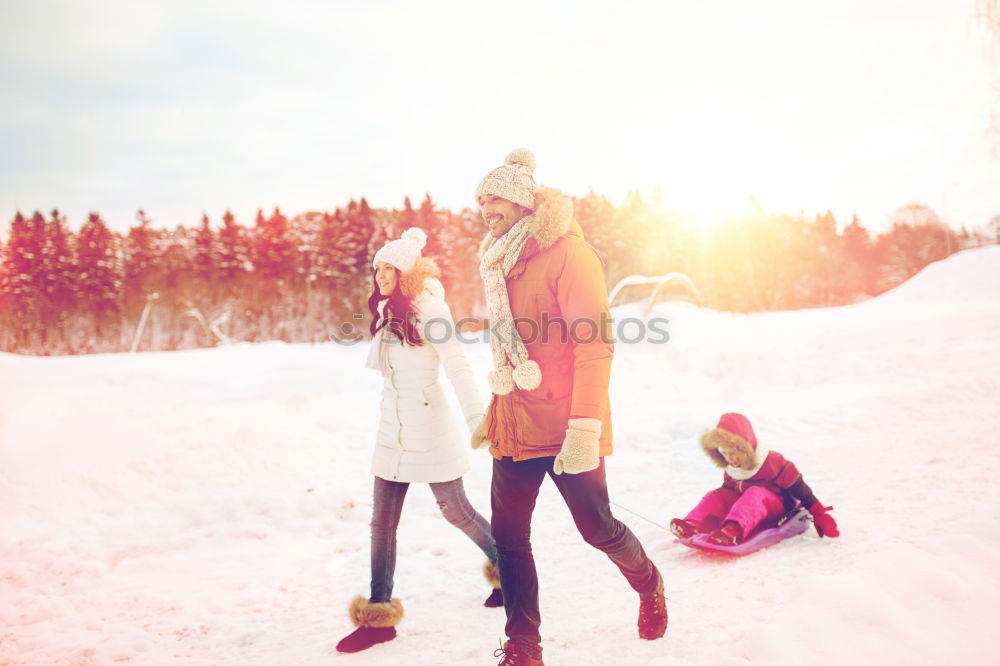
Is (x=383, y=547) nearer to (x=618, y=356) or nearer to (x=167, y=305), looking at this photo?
(x=618, y=356)

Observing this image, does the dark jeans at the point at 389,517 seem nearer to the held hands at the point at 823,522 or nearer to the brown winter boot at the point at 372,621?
the brown winter boot at the point at 372,621

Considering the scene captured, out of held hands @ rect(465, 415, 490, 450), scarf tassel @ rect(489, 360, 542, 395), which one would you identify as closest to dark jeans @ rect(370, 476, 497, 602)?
held hands @ rect(465, 415, 490, 450)

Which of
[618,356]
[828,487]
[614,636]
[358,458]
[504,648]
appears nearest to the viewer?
[504,648]

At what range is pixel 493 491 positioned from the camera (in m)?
2.72

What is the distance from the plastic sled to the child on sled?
4cm

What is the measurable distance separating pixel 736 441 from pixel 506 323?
247 centimetres

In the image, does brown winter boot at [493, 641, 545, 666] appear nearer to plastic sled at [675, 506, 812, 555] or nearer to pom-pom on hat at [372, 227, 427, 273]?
plastic sled at [675, 506, 812, 555]

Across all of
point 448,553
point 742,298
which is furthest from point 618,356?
point 742,298

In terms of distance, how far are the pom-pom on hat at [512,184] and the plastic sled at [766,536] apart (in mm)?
2723

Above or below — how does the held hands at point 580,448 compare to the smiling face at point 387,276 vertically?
below

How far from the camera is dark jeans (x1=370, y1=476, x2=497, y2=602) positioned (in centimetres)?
331

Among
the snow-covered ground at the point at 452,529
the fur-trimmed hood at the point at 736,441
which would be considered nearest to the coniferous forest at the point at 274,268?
the snow-covered ground at the point at 452,529

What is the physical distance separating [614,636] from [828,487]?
3.38 metres

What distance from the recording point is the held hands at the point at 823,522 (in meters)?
3.92
